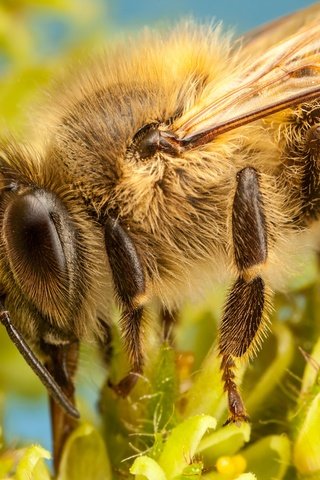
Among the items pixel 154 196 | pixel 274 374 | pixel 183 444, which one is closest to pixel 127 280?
pixel 154 196

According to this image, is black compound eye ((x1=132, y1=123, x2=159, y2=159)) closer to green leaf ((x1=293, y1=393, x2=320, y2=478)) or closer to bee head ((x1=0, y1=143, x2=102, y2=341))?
bee head ((x1=0, y1=143, x2=102, y2=341))

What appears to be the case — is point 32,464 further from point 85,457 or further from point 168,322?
point 168,322

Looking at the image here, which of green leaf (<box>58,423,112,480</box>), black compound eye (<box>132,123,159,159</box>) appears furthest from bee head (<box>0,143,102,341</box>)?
green leaf (<box>58,423,112,480</box>)

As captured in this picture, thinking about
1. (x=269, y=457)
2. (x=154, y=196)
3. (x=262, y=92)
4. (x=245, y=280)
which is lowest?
(x=269, y=457)

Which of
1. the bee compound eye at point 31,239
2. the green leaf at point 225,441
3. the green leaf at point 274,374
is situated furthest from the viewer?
the green leaf at point 274,374

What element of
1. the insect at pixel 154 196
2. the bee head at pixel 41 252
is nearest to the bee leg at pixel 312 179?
the insect at pixel 154 196

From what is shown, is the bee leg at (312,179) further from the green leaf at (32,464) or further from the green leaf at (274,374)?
the green leaf at (32,464)
